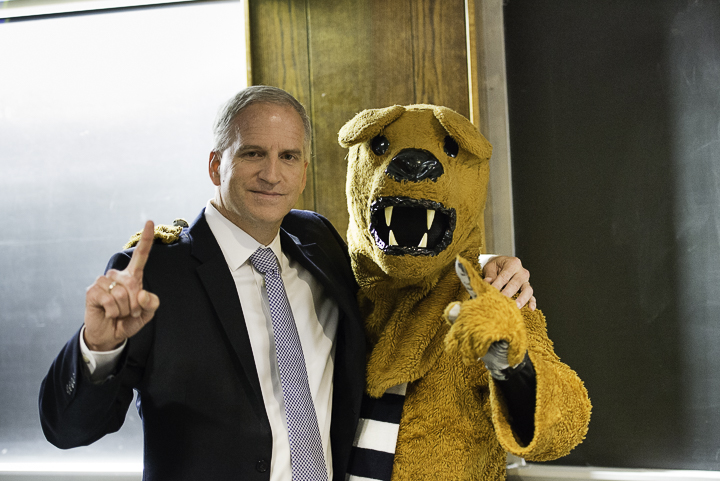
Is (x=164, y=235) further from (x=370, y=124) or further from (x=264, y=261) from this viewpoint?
(x=370, y=124)

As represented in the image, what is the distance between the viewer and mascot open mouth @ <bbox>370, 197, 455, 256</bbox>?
106 cm

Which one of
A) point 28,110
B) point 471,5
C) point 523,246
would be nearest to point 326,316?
point 523,246

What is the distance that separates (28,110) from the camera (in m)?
2.14

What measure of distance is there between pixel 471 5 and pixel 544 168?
568 mm

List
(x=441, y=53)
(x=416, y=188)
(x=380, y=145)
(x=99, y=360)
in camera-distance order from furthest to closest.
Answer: (x=441, y=53) → (x=380, y=145) → (x=416, y=188) → (x=99, y=360)

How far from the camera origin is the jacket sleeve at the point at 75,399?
0.94m

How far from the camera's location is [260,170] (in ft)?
4.00

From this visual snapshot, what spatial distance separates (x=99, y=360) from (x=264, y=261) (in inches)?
16.5

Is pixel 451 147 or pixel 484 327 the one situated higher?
pixel 451 147

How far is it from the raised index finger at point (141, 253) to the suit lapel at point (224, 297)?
0.80 feet

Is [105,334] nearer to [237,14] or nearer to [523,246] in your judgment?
[523,246]

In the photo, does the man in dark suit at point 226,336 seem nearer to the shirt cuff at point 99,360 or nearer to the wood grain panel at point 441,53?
the shirt cuff at point 99,360

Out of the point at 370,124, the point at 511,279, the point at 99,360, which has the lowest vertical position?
the point at 99,360

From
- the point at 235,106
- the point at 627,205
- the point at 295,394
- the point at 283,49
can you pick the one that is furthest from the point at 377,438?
the point at 283,49
